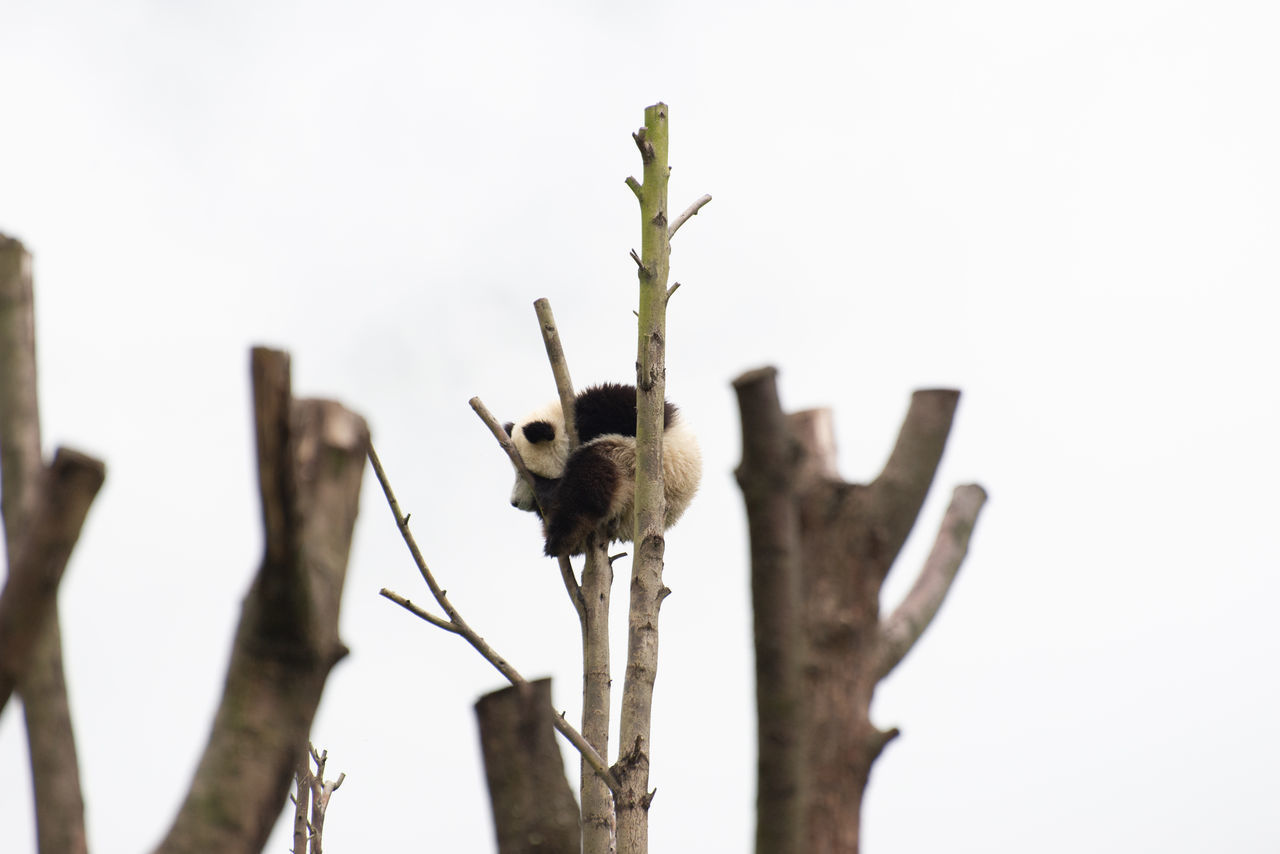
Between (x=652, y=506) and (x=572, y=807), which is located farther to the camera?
(x=652, y=506)

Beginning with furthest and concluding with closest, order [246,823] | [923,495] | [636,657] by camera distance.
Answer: [636,657]
[923,495]
[246,823]

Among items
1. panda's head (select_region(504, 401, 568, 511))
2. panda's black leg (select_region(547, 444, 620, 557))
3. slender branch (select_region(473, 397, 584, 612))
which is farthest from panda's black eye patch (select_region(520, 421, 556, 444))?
slender branch (select_region(473, 397, 584, 612))

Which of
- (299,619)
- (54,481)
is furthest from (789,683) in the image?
(54,481)

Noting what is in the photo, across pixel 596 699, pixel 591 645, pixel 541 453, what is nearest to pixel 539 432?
pixel 541 453

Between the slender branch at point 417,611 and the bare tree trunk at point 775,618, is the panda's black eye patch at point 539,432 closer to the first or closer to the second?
the slender branch at point 417,611

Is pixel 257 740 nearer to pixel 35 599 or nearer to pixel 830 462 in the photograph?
pixel 35 599

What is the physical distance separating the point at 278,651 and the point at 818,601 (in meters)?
0.88

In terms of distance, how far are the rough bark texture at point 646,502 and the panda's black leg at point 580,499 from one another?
1.33 meters

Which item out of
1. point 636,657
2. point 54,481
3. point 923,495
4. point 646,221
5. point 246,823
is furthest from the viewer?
point 646,221

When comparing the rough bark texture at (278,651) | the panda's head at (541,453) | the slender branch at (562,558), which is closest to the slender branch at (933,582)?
the rough bark texture at (278,651)

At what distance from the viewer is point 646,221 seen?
4742mm

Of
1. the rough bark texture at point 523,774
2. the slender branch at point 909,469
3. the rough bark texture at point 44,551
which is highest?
the slender branch at point 909,469

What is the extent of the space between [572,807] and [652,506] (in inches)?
96.7

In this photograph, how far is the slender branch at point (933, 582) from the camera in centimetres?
207
